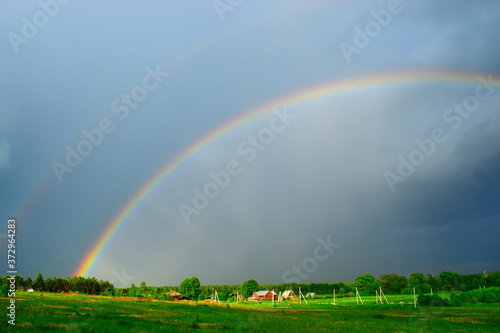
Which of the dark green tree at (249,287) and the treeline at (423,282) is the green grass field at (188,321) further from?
the dark green tree at (249,287)

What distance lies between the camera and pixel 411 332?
23406mm

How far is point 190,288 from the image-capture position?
130 meters

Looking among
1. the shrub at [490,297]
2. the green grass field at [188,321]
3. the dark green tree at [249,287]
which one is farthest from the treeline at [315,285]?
the green grass field at [188,321]

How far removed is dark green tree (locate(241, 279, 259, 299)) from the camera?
148 m

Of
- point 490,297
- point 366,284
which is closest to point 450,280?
point 366,284

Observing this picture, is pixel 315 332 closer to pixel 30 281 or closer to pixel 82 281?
pixel 30 281

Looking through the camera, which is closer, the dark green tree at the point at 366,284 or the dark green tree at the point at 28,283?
the dark green tree at the point at 28,283

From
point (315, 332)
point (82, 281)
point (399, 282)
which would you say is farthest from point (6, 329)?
point (399, 282)

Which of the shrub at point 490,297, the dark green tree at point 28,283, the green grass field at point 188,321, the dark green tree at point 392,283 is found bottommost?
the dark green tree at point 392,283

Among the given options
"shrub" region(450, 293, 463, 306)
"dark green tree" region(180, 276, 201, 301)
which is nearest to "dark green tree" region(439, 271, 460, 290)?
"shrub" region(450, 293, 463, 306)

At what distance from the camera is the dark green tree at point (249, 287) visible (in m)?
148

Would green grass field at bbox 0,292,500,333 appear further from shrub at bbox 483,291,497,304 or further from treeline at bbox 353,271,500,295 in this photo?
treeline at bbox 353,271,500,295

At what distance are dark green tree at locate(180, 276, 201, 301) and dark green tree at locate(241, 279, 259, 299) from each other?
23100mm

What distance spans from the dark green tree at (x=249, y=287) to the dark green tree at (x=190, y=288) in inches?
909
